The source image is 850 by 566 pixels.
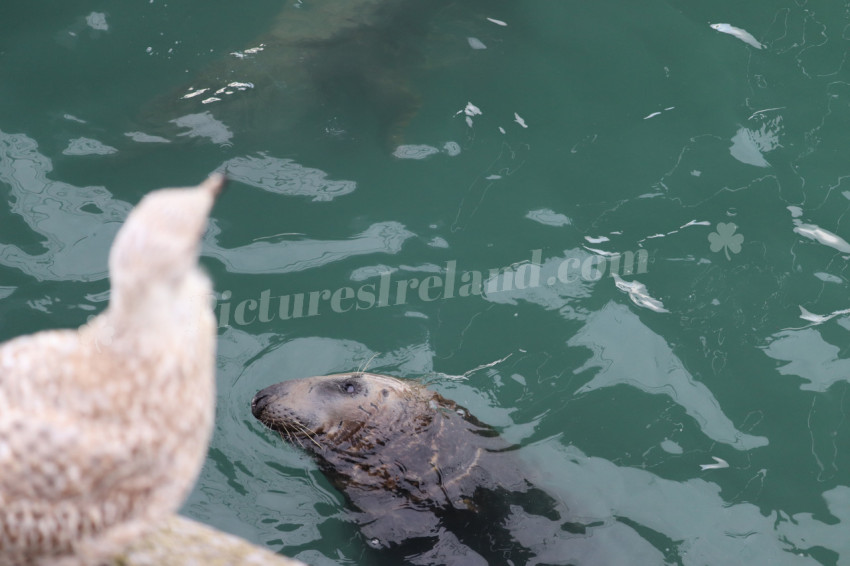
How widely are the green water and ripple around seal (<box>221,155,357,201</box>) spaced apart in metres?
0.02

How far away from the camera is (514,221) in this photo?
6.48m

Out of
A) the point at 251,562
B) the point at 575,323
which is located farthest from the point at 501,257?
the point at 251,562

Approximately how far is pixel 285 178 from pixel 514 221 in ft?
6.16

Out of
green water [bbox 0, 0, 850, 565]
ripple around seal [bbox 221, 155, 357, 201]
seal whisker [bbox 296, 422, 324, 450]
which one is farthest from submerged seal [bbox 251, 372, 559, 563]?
ripple around seal [bbox 221, 155, 357, 201]

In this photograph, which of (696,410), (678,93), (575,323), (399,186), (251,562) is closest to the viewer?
(251,562)

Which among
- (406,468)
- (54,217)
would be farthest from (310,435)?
(54,217)

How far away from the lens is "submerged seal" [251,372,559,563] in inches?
185

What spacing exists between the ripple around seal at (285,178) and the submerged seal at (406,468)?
2.00m

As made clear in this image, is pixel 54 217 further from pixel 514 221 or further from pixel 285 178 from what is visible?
pixel 514 221

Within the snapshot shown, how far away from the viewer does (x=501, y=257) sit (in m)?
6.26

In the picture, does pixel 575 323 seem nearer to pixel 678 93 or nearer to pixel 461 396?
pixel 461 396

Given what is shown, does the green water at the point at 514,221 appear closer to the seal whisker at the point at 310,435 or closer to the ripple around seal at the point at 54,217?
the ripple around seal at the point at 54,217

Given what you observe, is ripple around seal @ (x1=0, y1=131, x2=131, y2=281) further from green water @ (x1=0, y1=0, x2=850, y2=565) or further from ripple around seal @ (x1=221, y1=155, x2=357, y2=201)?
ripple around seal @ (x1=221, y1=155, x2=357, y2=201)

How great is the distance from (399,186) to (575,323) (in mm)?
1817
